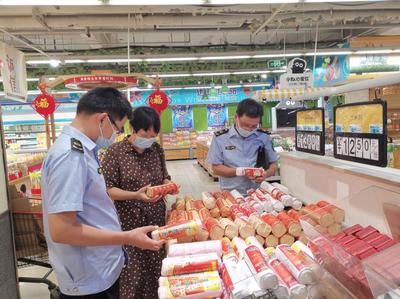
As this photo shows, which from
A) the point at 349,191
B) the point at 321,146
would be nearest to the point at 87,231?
the point at 349,191

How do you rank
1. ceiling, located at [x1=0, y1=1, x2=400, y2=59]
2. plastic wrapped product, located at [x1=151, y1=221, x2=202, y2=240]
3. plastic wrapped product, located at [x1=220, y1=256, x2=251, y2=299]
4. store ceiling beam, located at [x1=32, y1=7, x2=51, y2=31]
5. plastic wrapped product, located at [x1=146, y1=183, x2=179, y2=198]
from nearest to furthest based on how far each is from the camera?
plastic wrapped product, located at [x1=220, y1=256, x2=251, y2=299]
plastic wrapped product, located at [x1=151, y1=221, x2=202, y2=240]
plastic wrapped product, located at [x1=146, y1=183, x2=179, y2=198]
store ceiling beam, located at [x1=32, y1=7, x2=51, y2=31]
ceiling, located at [x1=0, y1=1, x2=400, y2=59]

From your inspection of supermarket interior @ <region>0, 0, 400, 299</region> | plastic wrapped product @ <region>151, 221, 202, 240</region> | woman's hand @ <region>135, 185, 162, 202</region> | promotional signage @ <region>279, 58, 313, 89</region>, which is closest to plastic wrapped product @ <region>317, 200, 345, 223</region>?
supermarket interior @ <region>0, 0, 400, 299</region>

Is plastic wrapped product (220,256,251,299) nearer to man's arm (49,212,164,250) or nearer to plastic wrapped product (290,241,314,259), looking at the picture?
plastic wrapped product (290,241,314,259)

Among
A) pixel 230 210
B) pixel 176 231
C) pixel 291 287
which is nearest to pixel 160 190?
pixel 230 210

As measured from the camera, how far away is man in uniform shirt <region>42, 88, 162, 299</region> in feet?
5.15

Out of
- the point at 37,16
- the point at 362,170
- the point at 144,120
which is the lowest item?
the point at 362,170

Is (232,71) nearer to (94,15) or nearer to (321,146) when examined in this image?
(94,15)

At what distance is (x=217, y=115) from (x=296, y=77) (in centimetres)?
1238

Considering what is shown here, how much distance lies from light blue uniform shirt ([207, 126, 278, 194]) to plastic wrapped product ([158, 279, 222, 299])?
1856 mm

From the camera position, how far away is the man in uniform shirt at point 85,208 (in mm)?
1570

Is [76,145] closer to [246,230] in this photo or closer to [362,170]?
[246,230]

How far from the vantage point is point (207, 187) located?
33.8 feet

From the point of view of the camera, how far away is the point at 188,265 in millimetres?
1783

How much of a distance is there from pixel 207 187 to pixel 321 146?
751cm
